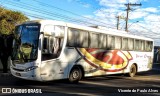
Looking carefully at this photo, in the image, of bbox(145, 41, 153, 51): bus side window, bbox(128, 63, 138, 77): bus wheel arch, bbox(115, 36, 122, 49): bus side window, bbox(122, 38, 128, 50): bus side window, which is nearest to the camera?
bbox(115, 36, 122, 49): bus side window

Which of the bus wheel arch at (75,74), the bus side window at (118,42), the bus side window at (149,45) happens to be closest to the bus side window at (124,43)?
the bus side window at (118,42)

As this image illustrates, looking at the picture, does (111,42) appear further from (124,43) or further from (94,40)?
(94,40)

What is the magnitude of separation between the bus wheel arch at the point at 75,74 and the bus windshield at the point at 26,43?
2765 mm

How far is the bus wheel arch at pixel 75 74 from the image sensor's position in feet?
54.9

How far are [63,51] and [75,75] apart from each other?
5.82ft

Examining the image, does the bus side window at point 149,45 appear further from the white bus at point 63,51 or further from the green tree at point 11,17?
the green tree at point 11,17

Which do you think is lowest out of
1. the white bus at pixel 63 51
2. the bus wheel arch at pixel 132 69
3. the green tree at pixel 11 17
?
the bus wheel arch at pixel 132 69

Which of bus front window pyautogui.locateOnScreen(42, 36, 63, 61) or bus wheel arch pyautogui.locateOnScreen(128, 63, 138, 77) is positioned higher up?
bus front window pyautogui.locateOnScreen(42, 36, 63, 61)

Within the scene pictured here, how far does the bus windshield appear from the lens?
14.9 m

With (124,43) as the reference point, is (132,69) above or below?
below

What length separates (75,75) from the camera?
17.0 meters

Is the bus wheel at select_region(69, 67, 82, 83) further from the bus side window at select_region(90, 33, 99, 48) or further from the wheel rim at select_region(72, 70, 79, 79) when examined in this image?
the bus side window at select_region(90, 33, 99, 48)

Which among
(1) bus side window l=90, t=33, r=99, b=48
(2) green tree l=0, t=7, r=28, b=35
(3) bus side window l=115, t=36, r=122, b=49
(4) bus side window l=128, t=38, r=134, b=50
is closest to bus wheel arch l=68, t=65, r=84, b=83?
(1) bus side window l=90, t=33, r=99, b=48

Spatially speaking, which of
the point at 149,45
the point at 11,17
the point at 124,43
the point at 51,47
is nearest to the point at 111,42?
the point at 124,43
